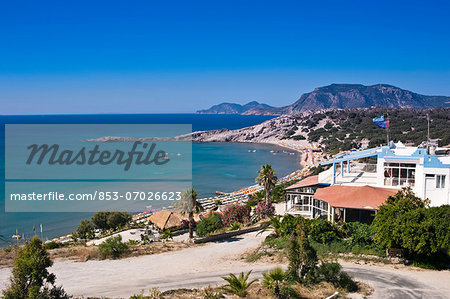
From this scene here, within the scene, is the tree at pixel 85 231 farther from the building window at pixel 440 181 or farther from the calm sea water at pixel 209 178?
the building window at pixel 440 181

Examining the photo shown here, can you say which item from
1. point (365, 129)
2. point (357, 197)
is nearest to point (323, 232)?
point (357, 197)

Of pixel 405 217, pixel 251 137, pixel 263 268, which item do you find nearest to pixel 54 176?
pixel 263 268

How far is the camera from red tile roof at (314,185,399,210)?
1969cm

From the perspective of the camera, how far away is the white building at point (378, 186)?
20.1 m

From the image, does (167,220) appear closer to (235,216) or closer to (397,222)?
(235,216)

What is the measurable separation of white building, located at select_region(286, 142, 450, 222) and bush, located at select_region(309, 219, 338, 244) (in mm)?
2089

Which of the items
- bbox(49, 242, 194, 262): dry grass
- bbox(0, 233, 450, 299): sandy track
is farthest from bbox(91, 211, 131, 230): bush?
bbox(0, 233, 450, 299): sandy track

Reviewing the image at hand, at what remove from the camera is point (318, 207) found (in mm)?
23203

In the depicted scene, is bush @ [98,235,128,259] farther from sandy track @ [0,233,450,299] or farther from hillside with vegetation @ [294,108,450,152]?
hillside with vegetation @ [294,108,450,152]

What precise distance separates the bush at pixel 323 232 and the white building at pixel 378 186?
209 centimetres

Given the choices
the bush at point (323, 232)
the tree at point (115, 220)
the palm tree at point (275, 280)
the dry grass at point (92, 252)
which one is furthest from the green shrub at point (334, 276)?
the tree at point (115, 220)

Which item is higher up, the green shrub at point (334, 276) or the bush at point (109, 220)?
the green shrub at point (334, 276)

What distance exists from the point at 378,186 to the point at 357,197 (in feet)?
10.0

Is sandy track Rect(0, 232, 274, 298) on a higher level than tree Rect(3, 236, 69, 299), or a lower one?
lower
